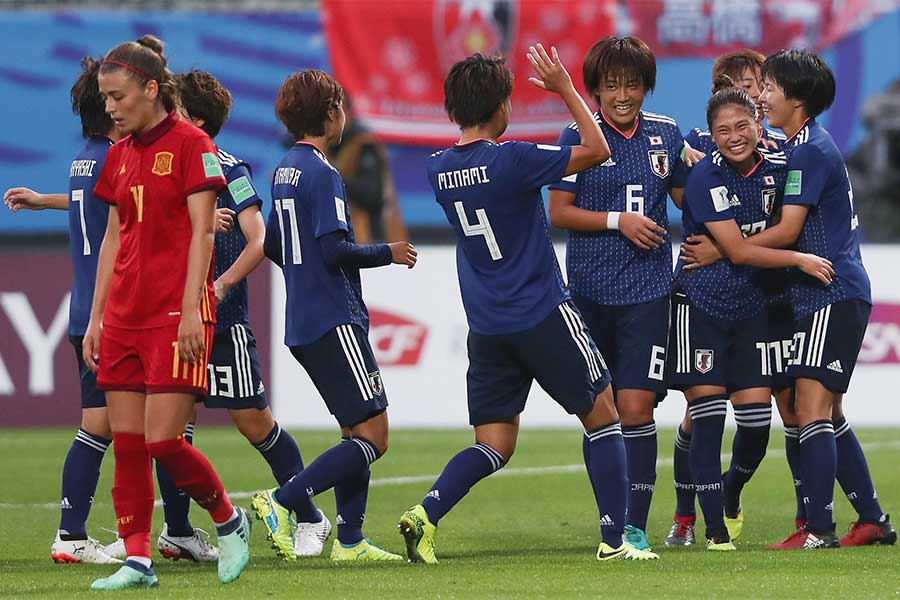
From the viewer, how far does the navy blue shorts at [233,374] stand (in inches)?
272

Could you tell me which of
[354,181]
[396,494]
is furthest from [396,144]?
[396,494]

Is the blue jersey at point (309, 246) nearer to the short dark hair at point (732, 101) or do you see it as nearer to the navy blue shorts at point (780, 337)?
the short dark hair at point (732, 101)

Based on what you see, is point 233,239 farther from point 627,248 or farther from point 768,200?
point 768,200

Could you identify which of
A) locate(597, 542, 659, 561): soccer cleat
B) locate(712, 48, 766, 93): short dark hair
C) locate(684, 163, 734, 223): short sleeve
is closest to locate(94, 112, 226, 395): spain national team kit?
locate(597, 542, 659, 561): soccer cleat

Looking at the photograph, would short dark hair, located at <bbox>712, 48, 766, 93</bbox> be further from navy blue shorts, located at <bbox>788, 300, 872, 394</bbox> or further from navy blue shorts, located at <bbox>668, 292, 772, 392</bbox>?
navy blue shorts, located at <bbox>788, 300, 872, 394</bbox>

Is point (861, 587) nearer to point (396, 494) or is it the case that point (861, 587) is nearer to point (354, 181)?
point (396, 494)

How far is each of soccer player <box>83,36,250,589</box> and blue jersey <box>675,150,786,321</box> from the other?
224 cm

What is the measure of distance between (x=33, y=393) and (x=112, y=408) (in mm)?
8666

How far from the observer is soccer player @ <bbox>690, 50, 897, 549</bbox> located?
678 centimetres

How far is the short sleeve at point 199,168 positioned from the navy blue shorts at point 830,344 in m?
2.55

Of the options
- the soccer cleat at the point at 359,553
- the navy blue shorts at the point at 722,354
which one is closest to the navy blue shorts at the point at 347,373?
the soccer cleat at the point at 359,553

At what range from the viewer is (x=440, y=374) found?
1417 cm

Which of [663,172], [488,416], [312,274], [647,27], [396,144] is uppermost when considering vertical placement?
[647,27]

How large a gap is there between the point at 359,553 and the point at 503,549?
700mm
